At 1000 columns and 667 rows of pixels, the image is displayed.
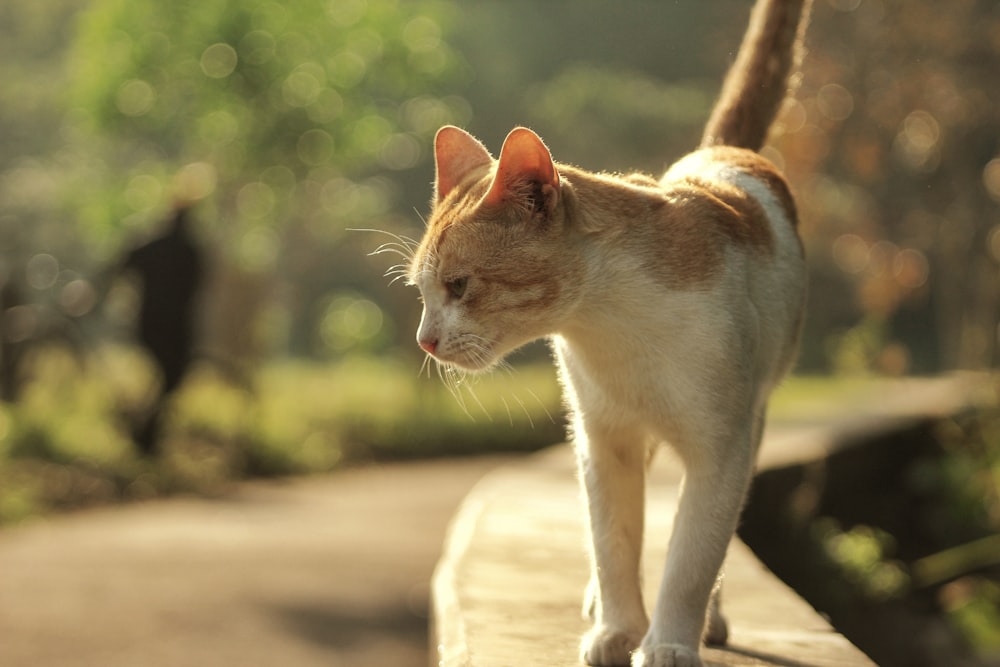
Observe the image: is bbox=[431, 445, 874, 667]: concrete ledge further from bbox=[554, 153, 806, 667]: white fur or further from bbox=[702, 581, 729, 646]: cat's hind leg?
bbox=[554, 153, 806, 667]: white fur

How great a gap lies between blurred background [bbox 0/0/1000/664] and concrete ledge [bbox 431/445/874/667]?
6.64ft

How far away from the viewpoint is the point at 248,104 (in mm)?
12844

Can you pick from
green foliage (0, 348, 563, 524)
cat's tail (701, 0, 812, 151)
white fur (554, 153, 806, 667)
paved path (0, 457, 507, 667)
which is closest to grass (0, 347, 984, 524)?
green foliage (0, 348, 563, 524)

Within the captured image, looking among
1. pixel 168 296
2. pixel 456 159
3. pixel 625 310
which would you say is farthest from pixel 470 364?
pixel 168 296

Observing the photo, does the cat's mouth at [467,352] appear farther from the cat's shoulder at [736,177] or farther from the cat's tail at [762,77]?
the cat's tail at [762,77]

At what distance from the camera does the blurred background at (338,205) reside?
9859 millimetres

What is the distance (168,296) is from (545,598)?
7061 mm

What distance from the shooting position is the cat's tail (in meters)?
3.45

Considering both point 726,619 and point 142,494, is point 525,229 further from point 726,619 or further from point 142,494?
point 142,494

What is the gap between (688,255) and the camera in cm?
260

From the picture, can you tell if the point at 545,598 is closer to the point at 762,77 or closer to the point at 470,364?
the point at 470,364

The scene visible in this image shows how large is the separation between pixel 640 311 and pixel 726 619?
1057mm

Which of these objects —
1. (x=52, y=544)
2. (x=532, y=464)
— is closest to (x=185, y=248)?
(x=52, y=544)

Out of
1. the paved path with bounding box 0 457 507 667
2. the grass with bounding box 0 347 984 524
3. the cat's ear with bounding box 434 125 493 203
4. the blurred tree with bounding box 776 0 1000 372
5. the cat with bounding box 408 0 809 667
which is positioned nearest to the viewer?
the cat with bounding box 408 0 809 667
